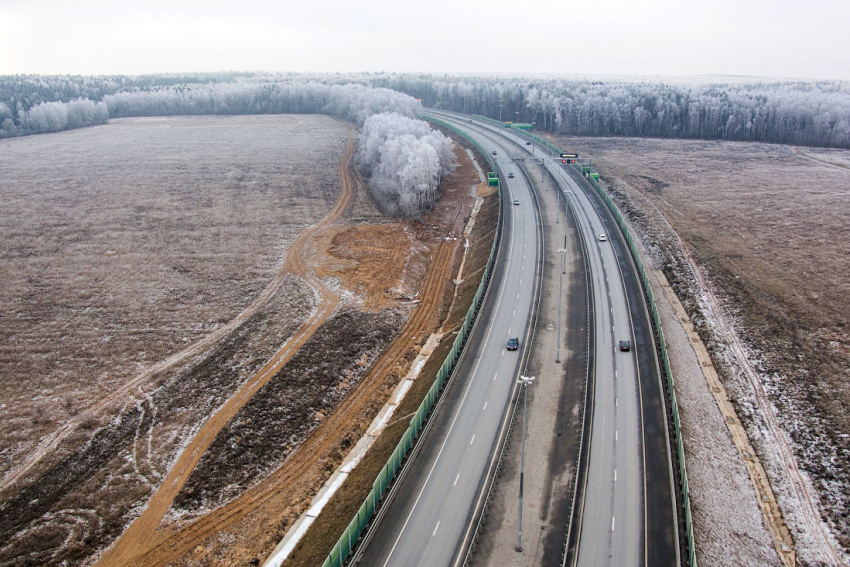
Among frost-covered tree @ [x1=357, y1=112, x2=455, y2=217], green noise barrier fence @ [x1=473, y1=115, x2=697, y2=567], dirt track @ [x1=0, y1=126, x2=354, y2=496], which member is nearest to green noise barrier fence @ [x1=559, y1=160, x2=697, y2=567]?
green noise barrier fence @ [x1=473, y1=115, x2=697, y2=567]

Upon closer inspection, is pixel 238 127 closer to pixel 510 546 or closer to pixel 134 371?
pixel 134 371

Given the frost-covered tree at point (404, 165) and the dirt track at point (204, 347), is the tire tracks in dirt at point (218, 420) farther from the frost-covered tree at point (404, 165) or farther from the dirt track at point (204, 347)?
the frost-covered tree at point (404, 165)

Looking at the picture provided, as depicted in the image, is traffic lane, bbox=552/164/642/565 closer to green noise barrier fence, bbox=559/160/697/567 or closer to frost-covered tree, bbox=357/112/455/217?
green noise barrier fence, bbox=559/160/697/567

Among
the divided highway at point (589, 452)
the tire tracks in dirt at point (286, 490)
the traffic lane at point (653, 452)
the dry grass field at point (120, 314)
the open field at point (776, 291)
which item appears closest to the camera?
the traffic lane at point (653, 452)

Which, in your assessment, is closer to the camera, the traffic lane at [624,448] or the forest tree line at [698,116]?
the traffic lane at [624,448]

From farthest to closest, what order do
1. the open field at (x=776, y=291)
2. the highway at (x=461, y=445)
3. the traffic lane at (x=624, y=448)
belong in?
the open field at (x=776, y=291), the traffic lane at (x=624, y=448), the highway at (x=461, y=445)

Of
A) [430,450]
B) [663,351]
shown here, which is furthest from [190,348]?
[663,351]

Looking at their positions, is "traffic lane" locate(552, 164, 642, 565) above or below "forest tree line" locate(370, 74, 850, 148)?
below

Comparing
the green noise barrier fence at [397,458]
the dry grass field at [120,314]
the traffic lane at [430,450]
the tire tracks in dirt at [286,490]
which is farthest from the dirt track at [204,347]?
the traffic lane at [430,450]
